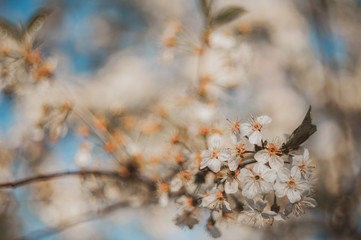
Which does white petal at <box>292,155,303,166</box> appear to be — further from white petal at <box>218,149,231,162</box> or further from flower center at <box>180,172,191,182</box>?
flower center at <box>180,172,191,182</box>

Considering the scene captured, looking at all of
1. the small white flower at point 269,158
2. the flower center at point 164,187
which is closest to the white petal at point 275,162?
the small white flower at point 269,158

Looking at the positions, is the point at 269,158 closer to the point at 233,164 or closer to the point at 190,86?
the point at 233,164

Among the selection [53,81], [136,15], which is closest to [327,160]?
[53,81]

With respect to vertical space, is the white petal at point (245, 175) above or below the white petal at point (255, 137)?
below

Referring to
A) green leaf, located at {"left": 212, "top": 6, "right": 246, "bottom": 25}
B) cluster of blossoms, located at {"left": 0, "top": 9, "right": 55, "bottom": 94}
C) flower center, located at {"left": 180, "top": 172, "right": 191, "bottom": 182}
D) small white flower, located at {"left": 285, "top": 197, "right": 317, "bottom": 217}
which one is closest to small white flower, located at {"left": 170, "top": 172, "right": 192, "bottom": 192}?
flower center, located at {"left": 180, "top": 172, "right": 191, "bottom": 182}

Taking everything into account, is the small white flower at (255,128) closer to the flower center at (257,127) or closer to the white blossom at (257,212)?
the flower center at (257,127)

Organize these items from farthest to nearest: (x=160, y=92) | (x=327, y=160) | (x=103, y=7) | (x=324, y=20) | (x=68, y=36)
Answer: (x=103, y=7), (x=68, y=36), (x=160, y=92), (x=327, y=160), (x=324, y=20)

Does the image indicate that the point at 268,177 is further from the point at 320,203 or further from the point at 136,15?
the point at 136,15
